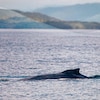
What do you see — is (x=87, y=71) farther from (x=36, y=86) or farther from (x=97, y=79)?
(x=36, y=86)

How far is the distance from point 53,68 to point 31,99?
1067 inches

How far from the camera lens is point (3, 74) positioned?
191 ft

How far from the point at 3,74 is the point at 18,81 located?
784cm

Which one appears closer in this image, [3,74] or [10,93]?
[10,93]

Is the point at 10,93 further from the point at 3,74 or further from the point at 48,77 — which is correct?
the point at 3,74

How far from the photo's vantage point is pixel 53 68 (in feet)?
221

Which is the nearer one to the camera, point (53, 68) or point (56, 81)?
point (56, 81)

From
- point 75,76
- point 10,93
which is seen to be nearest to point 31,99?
point 10,93

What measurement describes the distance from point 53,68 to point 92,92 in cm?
2353

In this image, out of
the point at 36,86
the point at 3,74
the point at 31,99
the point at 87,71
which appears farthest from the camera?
the point at 87,71

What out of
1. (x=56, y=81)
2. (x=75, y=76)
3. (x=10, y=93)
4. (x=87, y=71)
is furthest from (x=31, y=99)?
(x=87, y=71)

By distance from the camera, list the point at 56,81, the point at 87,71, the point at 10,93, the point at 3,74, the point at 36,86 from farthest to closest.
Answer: the point at 87,71 → the point at 3,74 → the point at 56,81 → the point at 36,86 → the point at 10,93

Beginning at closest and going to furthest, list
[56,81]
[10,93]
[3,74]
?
[10,93]
[56,81]
[3,74]

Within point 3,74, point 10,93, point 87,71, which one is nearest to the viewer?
point 10,93
